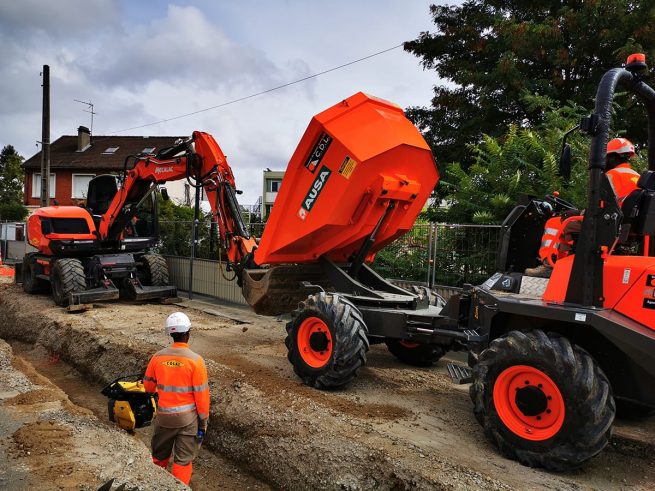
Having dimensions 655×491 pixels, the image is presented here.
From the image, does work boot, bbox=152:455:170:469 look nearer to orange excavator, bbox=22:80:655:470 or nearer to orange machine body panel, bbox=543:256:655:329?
orange excavator, bbox=22:80:655:470

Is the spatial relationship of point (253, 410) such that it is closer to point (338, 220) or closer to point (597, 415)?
point (338, 220)

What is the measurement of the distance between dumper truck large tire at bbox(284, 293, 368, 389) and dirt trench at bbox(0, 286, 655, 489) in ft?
0.63

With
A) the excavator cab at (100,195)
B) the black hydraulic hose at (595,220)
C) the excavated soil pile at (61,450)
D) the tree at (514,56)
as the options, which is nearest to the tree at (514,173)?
the tree at (514,56)

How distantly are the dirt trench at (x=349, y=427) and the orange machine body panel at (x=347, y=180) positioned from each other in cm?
166

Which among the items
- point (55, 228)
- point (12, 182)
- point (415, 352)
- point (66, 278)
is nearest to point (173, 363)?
point (415, 352)

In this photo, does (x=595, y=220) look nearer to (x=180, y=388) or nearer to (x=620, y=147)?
(x=620, y=147)

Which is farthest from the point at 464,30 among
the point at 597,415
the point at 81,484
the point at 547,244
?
the point at 81,484

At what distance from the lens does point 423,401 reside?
5.54 m

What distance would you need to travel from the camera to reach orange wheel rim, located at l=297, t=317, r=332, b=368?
573 cm

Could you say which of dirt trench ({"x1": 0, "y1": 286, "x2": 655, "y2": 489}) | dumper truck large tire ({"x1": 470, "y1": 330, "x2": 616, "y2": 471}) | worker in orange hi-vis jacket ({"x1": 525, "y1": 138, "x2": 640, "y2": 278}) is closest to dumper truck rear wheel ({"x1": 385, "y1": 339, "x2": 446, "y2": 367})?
dirt trench ({"x1": 0, "y1": 286, "x2": 655, "y2": 489})

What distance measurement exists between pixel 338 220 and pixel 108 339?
427 cm

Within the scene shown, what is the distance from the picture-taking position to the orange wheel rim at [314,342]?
5734mm

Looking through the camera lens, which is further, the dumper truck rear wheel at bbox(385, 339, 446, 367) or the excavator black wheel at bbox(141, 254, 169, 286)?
the excavator black wheel at bbox(141, 254, 169, 286)

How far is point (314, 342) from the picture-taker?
19.0 ft
